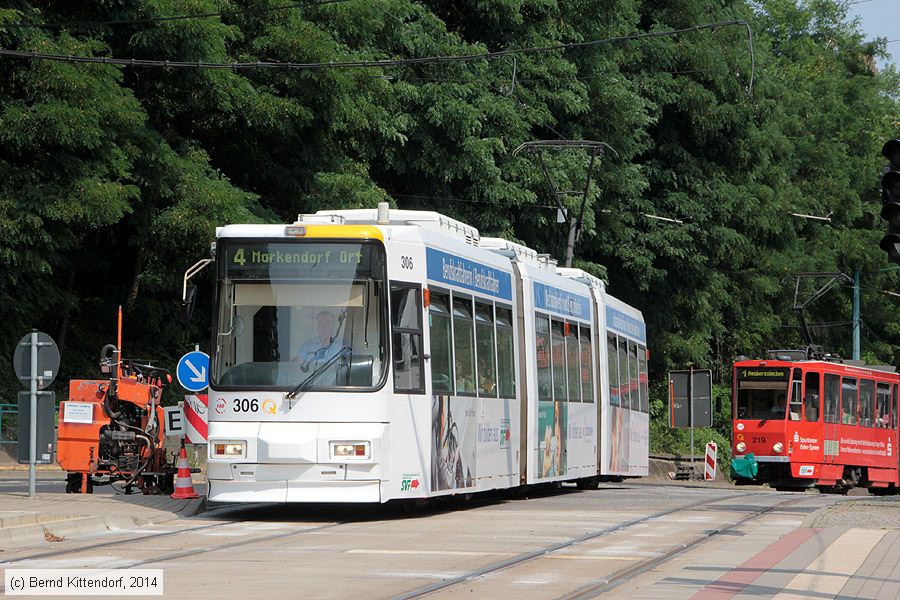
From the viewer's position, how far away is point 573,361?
24672 mm

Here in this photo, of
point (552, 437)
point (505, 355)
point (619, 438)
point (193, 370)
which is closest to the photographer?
point (505, 355)

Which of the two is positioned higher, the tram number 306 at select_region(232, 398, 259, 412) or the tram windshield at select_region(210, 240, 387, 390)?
the tram windshield at select_region(210, 240, 387, 390)

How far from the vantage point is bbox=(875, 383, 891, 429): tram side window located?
42500 mm

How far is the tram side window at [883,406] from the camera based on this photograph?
139 ft

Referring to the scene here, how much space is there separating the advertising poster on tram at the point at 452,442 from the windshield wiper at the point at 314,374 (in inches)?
56.7

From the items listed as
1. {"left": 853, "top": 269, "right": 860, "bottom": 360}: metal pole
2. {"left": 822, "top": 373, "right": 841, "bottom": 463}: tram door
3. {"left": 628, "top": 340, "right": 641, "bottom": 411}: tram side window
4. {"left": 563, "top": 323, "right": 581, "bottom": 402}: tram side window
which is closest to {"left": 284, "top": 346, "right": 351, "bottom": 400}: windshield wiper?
{"left": 563, "top": 323, "right": 581, "bottom": 402}: tram side window

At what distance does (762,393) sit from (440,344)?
2199 centimetres

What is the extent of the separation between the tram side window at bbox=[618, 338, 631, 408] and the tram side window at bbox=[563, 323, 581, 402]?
3469 mm

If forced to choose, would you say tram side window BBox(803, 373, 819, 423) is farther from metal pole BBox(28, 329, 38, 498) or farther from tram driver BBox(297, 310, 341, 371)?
metal pole BBox(28, 329, 38, 498)

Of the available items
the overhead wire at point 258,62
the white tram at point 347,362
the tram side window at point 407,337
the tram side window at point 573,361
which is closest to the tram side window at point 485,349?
the white tram at point 347,362

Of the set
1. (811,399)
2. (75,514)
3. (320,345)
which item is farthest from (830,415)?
(75,514)

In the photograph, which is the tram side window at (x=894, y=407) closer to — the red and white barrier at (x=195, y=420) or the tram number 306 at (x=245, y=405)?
the red and white barrier at (x=195, y=420)

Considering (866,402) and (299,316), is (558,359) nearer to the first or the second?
(299,316)

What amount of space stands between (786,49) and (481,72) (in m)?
44.4
